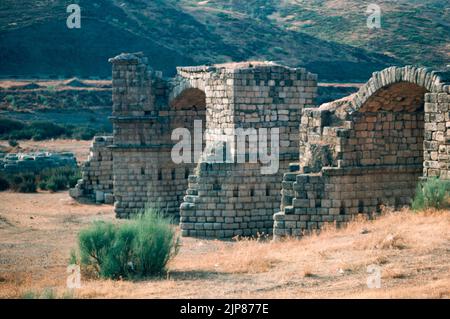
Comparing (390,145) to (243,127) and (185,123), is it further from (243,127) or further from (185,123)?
(185,123)

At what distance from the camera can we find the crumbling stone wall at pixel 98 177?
90.0 ft

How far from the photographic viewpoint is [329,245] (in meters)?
15.3

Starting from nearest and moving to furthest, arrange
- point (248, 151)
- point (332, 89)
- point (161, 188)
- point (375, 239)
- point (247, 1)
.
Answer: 1. point (375, 239)
2. point (248, 151)
3. point (161, 188)
4. point (332, 89)
5. point (247, 1)

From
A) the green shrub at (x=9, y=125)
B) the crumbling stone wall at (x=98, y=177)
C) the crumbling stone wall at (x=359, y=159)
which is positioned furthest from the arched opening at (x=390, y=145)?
the green shrub at (x=9, y=125)

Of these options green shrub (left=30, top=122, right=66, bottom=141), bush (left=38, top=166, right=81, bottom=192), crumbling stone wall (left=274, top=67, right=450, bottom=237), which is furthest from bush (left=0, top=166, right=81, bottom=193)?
crumbling stone wall (left=274, top=67, right=450, bottom=237)

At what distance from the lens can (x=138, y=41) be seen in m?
58.5

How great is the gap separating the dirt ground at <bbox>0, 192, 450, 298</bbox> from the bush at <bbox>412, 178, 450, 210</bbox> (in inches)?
10.0

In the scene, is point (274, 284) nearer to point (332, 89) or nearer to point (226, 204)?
point (226, 204)

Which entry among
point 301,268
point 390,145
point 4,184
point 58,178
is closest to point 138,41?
point 58,178

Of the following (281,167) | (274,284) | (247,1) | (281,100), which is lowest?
(274,284)

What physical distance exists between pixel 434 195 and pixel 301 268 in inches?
125

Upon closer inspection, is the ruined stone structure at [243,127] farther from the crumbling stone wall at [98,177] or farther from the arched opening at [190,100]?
the crumbling stone wall at [98,177]

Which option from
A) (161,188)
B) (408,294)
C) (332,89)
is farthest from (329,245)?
(332,89)

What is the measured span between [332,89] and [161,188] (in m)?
24.1
